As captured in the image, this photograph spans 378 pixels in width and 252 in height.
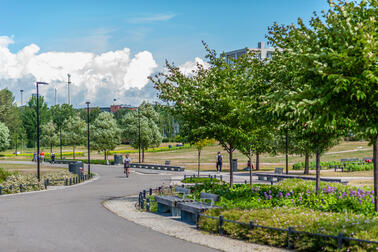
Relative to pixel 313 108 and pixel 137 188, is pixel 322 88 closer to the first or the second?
pixel 313 108

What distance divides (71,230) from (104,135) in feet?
148

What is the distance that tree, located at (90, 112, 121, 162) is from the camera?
190 ft

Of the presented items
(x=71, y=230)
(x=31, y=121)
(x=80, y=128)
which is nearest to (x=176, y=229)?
(x=71, y=230)

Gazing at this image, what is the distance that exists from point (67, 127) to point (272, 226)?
87524 mm

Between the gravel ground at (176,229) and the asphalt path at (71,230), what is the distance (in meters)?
0.38

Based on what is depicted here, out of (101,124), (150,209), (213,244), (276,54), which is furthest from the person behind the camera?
(101,124)

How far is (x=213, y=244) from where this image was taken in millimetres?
11156

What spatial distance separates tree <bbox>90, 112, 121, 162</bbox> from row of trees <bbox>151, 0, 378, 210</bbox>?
1477 inches

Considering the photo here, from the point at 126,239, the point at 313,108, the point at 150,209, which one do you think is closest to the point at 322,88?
the point at 313,108

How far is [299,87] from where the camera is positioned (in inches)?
508

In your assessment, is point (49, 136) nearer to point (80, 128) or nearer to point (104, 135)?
point (80, 128)

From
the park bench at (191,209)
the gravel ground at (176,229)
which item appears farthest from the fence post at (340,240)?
the park bench at (191,209)

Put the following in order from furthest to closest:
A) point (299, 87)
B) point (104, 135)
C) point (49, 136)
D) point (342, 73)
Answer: point (49, 136), point (104, 135), point (299, 87), point (342, 73)

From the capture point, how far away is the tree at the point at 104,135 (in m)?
57.8
